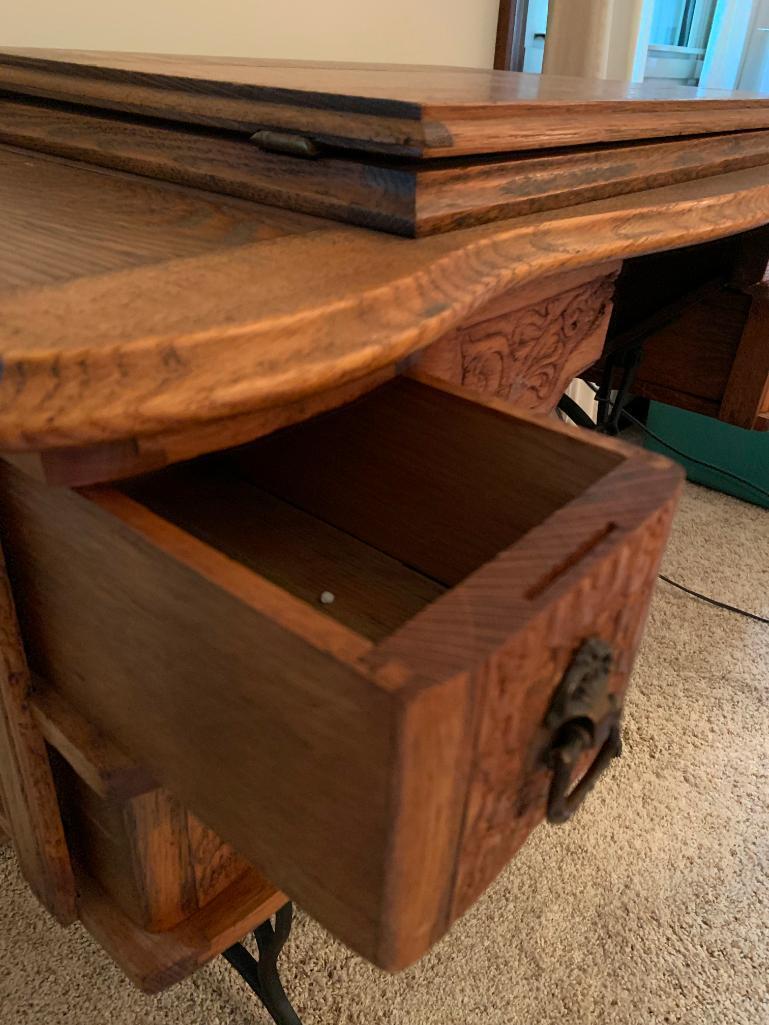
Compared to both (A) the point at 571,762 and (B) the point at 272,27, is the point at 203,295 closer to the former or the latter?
(A) the point at 571,762

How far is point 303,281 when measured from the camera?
366 mm

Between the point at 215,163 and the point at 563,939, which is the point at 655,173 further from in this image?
the point at 563,939

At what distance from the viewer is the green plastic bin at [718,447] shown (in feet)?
6.19

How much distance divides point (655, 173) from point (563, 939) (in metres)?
0.81

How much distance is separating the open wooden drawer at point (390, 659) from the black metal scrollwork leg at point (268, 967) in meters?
0.33

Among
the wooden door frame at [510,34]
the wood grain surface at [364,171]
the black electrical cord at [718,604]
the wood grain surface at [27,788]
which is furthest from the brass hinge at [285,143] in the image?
the black electrical cord at [718,604]

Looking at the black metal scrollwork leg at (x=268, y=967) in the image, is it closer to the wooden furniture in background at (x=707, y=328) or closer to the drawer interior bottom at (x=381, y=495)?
the drawer interior bottom at (x=381, y=495)

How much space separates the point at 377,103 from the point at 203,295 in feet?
0.61

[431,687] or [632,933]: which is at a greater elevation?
[431,687]

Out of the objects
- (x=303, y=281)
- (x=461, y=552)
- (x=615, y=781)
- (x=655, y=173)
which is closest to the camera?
(x=303, y=281)

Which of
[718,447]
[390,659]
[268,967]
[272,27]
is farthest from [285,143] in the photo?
[718,447]

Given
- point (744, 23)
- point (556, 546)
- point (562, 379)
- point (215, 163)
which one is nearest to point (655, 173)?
point (562, 379)

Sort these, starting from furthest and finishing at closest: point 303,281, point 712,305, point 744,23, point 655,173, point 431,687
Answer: point 744,23 < point 712,305 < point 655,173 < point 303,281 < point 431,687

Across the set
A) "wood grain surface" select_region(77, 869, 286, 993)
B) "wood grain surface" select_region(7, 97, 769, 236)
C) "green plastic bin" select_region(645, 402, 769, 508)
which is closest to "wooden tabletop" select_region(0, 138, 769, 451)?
"wood grain surface" select_region(7, 97, 769, 236)
